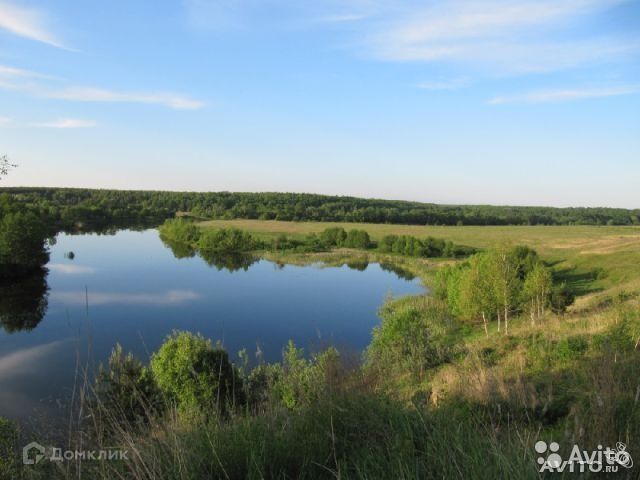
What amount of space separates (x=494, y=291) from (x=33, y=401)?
82.9 feet

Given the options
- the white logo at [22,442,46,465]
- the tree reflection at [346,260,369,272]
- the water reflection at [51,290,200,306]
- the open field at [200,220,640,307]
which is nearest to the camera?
the white logo at [22,442,46,465]

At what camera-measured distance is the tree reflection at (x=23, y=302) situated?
1407 inches

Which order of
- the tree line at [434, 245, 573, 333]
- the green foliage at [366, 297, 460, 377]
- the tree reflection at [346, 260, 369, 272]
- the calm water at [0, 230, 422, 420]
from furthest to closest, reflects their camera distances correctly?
1. the tree reflection at [346, 260, 369, 272]
2. the calm water at [0, 230, 422, 420]
3. the tree line at [434, 245, 573, 333]
4. the green foliage at [366, 297, 460, 377]

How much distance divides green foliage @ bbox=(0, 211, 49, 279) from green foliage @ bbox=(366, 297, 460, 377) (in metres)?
43.3

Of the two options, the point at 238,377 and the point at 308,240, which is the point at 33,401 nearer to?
the point at 238,377

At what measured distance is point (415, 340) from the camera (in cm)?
2212

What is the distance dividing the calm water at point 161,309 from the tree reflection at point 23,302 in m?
0.10

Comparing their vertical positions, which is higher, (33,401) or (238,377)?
(238,377)

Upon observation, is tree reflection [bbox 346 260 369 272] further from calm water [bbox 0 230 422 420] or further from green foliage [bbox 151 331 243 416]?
green foliage [bbox 151 331 243 416]

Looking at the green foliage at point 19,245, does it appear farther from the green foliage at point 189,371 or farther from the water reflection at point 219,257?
the green foliage at point 189,371

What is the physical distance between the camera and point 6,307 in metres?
40.0

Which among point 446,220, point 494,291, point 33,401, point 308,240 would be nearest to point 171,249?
point 308,240

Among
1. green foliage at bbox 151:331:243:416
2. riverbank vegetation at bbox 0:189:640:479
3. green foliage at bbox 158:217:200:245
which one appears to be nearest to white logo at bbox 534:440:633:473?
riverbank vegetation at bbox 0:189:640:479

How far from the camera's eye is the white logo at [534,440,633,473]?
2.91m
